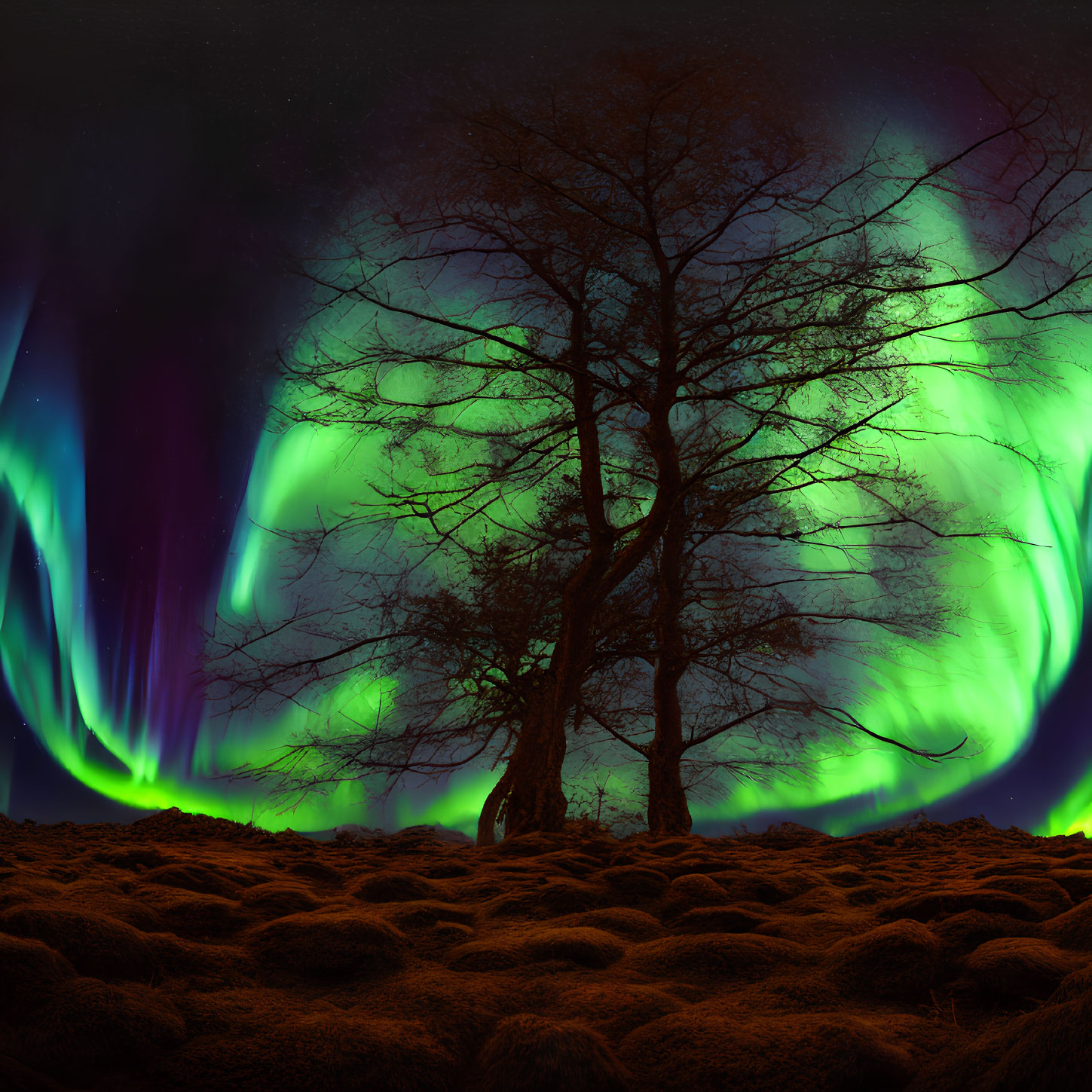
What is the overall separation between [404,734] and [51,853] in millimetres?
2136

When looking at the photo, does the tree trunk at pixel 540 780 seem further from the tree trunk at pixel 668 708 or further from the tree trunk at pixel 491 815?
the tree trunk at pixel 668 708

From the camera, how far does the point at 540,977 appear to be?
5.91 feet

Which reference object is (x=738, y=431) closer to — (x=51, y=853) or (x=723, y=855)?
(x=723, y=855)

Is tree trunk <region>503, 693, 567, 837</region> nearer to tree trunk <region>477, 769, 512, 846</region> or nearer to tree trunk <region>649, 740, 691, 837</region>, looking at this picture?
tree trunk <region>477, 769, 512, 846</region>

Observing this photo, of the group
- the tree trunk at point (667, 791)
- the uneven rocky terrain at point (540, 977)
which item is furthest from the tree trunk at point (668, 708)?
the uneven rocky terrain at point (540, 977)

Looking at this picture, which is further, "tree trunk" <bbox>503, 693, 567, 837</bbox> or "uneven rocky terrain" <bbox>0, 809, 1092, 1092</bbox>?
"tree trunk" <bbox>503, 693, 567, 837</bbox>

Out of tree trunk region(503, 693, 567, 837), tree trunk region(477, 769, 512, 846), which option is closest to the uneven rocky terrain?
tree trunk region(503, 693, 567, 837)

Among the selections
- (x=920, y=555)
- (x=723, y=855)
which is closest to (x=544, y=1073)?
(x=723, y=855)

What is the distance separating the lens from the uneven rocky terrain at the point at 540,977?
1.31 metres

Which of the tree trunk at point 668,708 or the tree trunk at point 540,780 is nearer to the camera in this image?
the tree trunk at point 540,780

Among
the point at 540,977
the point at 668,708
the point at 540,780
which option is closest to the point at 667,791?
the point at 668,708

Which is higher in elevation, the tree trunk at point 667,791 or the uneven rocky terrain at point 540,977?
the tree trunk at point 667,791

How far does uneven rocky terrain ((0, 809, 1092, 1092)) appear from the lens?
4.30 ft

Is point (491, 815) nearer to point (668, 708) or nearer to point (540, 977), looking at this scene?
point (668, 708)
